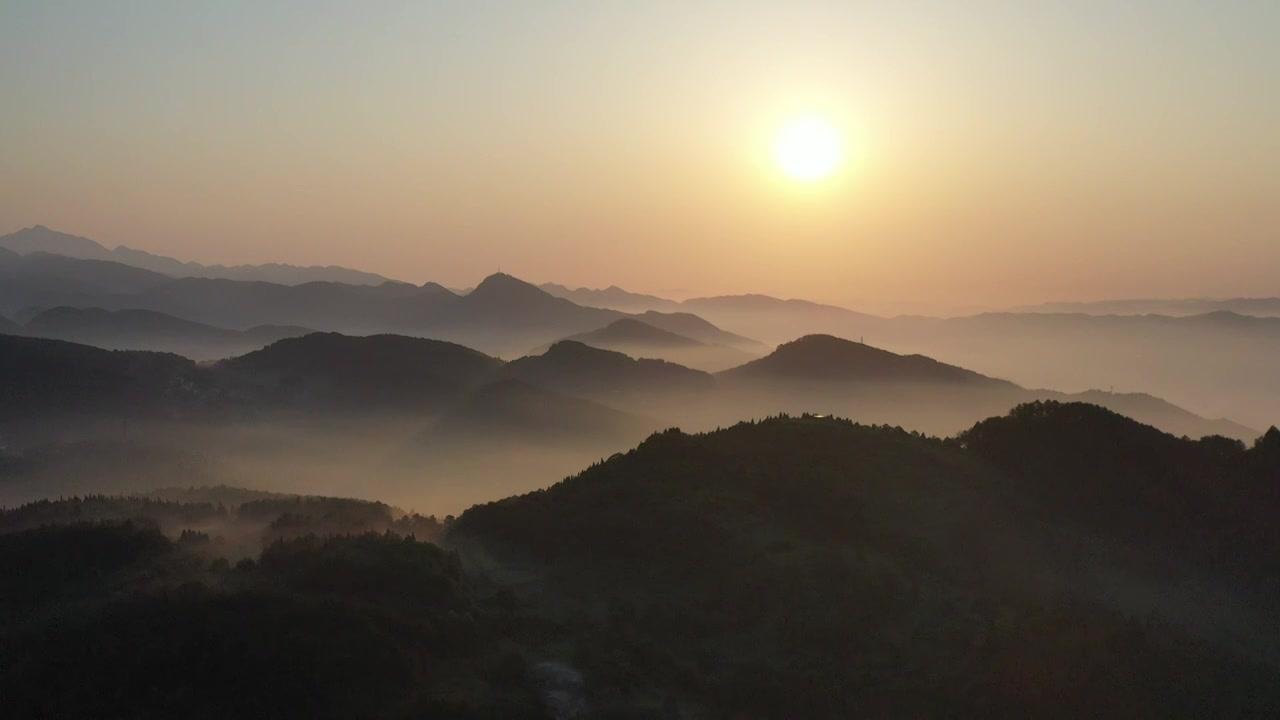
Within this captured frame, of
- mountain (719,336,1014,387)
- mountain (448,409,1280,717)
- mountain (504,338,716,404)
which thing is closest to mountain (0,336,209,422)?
mountain (504,338,716,404)

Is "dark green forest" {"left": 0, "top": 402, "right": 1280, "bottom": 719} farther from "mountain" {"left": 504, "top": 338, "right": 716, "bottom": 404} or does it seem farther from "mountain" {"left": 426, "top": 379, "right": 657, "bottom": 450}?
"mountain" {"left": 504, "top": 338, "right": 716, "bottom": 404}

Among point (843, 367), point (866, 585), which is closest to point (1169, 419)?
point (843, 367)

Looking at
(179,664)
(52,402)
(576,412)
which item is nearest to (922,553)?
(179,664)

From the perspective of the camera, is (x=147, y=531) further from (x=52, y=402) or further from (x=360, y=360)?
(x=360, y=360)

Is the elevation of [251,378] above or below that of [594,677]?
above

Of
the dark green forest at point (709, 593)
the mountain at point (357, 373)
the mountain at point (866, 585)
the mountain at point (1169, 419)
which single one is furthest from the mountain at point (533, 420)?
the mountain at point (866, 585)

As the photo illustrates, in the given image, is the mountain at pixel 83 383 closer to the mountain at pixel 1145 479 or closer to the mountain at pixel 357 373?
the mountain at pixel 357 373

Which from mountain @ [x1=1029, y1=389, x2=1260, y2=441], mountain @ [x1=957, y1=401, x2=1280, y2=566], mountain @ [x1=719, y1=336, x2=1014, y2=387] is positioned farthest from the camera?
mountain @ [x1=719, y1=336, x2=1014, y2=387]
